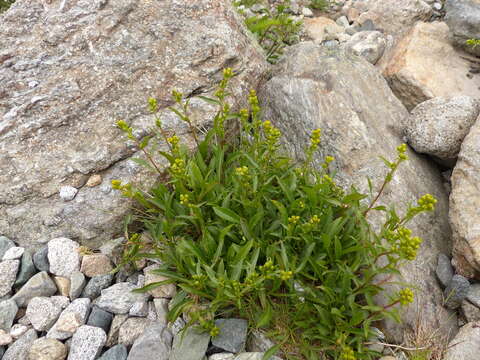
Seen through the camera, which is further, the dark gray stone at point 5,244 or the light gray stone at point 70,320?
the dark gray stone at point 5,244

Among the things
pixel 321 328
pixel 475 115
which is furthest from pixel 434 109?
pixel 321 328

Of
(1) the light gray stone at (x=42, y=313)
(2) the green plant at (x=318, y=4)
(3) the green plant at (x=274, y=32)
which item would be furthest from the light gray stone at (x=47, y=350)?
(2) the green plant at (x=318, y=4)

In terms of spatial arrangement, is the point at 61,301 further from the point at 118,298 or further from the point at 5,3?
the point at 5,3

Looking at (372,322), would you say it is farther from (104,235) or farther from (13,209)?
(13,209)

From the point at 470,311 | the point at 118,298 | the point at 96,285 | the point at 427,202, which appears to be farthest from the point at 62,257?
the point at 470,311

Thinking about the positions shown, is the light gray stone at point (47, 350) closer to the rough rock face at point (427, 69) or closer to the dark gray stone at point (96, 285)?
the dark gray stone at point (96, 285)
